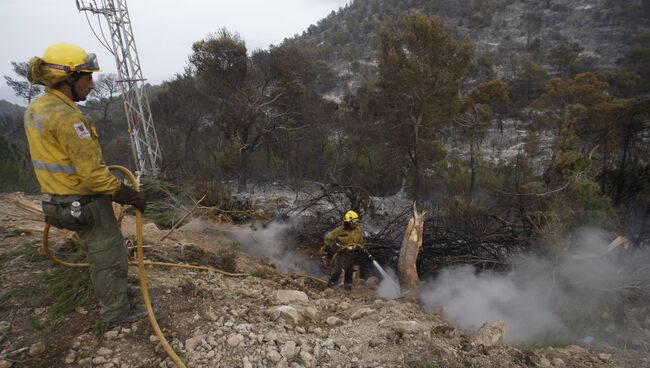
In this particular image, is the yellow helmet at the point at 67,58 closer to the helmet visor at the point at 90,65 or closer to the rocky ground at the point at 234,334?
the helmet visor at the point at 90,65

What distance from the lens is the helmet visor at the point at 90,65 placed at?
85.9 inches

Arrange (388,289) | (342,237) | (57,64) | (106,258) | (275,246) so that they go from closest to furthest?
(57,64)
(106,258)
(342,237)
(388,289)
(275,246)

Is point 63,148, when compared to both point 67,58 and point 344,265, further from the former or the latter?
point 344,265

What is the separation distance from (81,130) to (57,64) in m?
0.42

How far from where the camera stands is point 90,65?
2223 millimetres

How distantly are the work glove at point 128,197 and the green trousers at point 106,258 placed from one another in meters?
0.10

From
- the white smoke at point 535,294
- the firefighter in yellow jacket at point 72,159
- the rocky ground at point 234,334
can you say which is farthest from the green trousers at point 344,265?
the firefighter in yellow jacket at point 72,159

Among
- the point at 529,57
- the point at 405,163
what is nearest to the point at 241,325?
the point at 405,163

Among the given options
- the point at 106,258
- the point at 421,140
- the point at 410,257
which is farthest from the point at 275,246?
the point at 421,140

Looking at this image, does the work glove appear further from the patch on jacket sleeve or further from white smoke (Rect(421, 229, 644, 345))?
white smoke (Rect(421, 229, 644, 345))

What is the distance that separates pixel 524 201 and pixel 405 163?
6.66 m

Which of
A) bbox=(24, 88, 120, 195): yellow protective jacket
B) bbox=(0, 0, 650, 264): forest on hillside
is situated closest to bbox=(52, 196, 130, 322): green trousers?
bbox=(24, 88, 120, 195): yellow protective jacket

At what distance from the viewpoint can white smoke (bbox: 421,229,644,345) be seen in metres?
4.60

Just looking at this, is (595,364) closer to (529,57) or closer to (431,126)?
(431,126)
